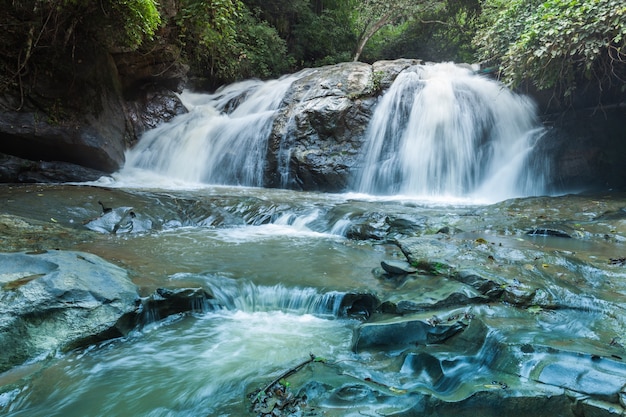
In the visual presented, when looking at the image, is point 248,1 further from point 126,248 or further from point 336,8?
point 126,248

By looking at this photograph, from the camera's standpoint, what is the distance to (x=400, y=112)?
35.8ft

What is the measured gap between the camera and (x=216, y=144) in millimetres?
11875

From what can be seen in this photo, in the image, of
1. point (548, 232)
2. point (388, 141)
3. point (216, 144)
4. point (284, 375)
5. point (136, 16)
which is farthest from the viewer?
point (216, 144)

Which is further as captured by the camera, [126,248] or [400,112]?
[400,112]

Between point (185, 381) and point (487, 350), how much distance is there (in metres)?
2.05

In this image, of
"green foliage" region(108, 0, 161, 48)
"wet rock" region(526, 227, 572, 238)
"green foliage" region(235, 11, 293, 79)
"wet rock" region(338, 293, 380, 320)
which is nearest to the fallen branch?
"wet rock" region(338, 293, 380, 320)

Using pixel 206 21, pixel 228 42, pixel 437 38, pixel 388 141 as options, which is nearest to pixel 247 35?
pixel 228 42

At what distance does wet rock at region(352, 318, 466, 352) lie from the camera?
283 cm

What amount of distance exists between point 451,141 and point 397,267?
7.19 metres

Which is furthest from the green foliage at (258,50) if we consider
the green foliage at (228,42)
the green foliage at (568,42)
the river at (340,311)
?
the green foliage at (568,42)

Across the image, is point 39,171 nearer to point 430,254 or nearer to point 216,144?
point 216,144

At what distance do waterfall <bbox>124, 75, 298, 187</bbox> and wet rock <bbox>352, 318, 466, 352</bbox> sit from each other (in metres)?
8.39

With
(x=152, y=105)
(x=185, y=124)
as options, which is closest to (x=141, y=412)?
(x=185, y=124)

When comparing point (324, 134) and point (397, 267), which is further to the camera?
point (324, 134)
